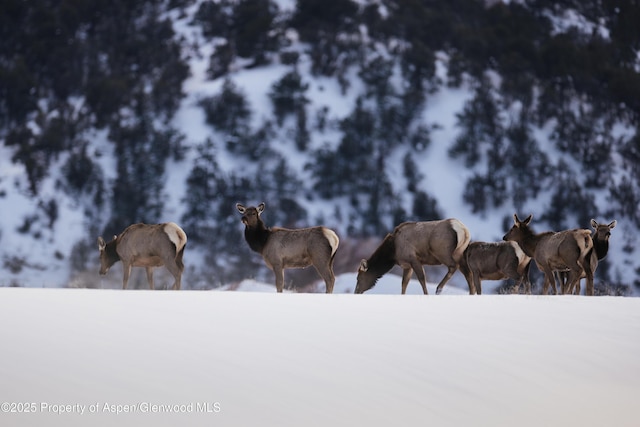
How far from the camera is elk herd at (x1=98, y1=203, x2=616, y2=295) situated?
708 inches

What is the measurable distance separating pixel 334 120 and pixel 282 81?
373 centimetres

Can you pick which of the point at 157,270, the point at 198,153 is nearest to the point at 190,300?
the point at 157,270

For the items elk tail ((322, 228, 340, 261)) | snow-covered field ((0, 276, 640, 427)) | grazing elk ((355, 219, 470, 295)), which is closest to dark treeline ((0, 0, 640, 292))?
grazing elk ((355, 219, 470, 295))

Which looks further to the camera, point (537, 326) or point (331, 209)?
point (331, 209)

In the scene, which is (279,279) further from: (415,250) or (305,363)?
(305,363)

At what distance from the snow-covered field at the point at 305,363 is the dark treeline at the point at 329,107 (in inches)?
1490

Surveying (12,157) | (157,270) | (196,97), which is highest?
(196,97)

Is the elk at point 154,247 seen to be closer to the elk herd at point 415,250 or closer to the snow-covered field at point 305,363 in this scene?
the elk herd at point 415,250

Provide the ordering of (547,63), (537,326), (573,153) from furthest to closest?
1. (547,63)
2. (573,153)
3. (537,326)

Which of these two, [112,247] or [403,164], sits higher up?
[403,164]

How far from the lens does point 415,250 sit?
62.3 feet

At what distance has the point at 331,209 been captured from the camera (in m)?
53.2

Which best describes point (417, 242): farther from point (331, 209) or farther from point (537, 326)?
point (331, 209)

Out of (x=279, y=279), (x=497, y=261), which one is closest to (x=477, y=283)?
(x=497, y=261)
